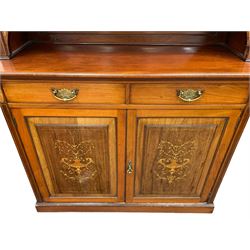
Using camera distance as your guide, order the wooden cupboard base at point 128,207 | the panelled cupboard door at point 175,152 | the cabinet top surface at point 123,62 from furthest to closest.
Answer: the wooden cupboard base at point 128,207
the panelled cupboard door at point 175,152
the cabinet top surface at point 123,62

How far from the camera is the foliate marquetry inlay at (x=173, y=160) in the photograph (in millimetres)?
894

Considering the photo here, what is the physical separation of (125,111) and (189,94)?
229mm

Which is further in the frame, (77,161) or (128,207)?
(128,207)

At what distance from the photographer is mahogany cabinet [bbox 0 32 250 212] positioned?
72 centimetres

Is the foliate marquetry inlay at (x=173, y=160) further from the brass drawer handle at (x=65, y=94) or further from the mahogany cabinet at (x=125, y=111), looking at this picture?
the brass drawer handle at (x=65, y=94)

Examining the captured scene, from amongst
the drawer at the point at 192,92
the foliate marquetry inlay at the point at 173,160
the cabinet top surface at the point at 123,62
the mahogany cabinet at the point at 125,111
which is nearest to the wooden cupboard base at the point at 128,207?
the mahogany cabinet at the point at 125,111

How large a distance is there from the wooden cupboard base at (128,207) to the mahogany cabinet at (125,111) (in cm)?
3

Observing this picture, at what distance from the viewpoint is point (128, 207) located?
3.68 feet

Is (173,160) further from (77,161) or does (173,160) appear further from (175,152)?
(77,161)

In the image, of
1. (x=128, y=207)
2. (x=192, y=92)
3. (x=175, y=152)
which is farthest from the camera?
(x=128, y=207)

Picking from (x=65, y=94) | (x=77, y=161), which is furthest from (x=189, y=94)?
(x=77, y=161)
